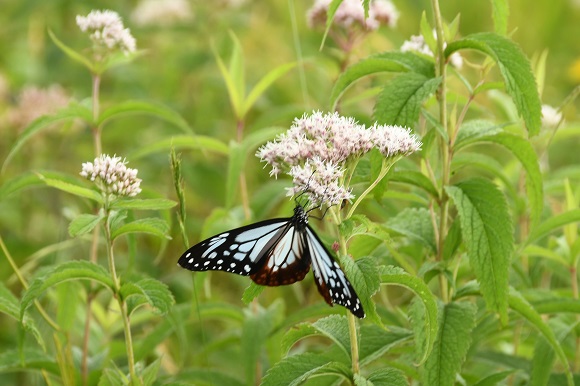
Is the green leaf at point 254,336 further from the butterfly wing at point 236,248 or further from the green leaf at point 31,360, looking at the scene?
the butterfly wing at point 236,248

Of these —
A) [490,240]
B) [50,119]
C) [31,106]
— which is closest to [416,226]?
[490,240]

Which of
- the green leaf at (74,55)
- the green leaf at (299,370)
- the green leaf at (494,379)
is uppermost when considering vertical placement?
the green leaf at (74,55)

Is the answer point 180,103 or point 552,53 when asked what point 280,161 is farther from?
point 552,53

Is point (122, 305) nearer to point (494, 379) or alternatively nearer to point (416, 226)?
point (416, 226)

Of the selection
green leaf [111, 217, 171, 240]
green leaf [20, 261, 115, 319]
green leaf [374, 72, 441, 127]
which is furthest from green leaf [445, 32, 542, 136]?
green leaf [20, 261, 115, 319]

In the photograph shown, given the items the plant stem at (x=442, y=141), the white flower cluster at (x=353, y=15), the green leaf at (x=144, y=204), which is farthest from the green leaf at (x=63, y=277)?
the white flower cluster at (x=353, y=15)

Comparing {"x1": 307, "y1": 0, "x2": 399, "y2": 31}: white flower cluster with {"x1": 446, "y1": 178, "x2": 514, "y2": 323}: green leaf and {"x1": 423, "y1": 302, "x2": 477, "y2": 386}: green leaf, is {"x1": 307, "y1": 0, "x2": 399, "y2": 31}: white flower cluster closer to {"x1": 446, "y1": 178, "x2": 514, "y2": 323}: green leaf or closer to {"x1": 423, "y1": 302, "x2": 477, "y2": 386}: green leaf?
{"x1": 446, "y1": 178, "x2": 514, "y2": 323}: green leaf
